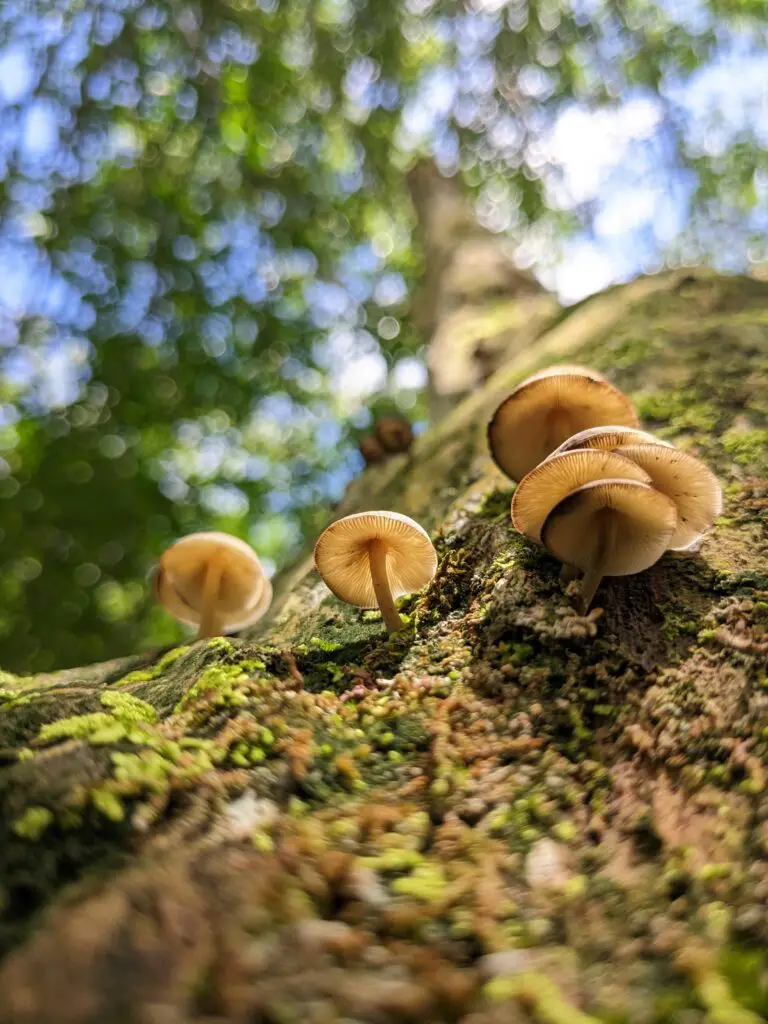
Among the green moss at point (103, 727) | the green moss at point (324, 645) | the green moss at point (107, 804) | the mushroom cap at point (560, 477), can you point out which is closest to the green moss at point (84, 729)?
the green moss at point (103, 727)

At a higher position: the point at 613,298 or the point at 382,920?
the point at 613,298

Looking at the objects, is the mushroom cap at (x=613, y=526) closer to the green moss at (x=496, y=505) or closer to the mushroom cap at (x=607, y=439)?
the mushroom cap at (x=607, y=439)

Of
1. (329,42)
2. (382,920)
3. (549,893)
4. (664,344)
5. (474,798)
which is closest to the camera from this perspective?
(382,920)

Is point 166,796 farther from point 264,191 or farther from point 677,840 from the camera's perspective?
point 264,191

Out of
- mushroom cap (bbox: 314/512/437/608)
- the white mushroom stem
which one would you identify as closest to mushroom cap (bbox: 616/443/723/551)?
the white mushroom stem

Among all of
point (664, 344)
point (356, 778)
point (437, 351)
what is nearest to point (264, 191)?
point (437, 351)

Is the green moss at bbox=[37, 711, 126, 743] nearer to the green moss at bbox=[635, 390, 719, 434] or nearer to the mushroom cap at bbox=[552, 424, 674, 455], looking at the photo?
the mushroom cap at bbox=[552, 424, 674, 455]

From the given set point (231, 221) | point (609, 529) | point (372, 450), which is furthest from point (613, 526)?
point (231, 221)

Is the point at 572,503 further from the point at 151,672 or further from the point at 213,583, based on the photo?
the point at 213,583

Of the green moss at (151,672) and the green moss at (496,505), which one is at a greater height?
the green moss at (496,505)
